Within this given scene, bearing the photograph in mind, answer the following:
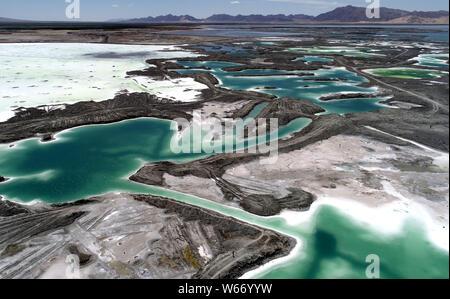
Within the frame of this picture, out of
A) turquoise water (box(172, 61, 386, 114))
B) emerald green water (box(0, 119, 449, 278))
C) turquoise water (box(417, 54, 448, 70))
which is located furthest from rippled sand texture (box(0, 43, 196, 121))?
turquoise water (box(417, 54, 448, 70))

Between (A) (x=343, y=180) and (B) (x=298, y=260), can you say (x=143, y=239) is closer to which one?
(B) (x=298, y=260)

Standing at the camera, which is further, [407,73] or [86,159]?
[407,73]

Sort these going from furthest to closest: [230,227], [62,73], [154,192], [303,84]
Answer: [62,73]
[303,84]
[154,192]
[230,227]

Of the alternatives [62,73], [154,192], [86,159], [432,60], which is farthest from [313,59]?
[154,192]

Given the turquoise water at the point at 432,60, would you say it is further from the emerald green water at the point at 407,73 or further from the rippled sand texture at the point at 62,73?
the rippled sand texture at the point at 62,73

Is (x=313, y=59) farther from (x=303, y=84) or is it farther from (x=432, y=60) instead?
(x=432, y=60)

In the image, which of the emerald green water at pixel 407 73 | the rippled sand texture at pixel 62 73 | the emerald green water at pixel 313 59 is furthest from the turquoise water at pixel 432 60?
the rippled sand texture at pixel 62 73
